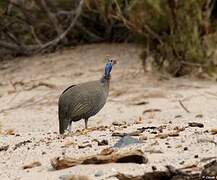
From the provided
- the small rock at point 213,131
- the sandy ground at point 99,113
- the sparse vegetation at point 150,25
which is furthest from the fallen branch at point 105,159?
the sparse vegetation at point 150,25

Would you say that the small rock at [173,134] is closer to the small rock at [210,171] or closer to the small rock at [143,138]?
the small rock at [143,138]

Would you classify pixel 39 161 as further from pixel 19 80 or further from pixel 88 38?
pixel 88 38

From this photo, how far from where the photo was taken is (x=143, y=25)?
11.8 meters

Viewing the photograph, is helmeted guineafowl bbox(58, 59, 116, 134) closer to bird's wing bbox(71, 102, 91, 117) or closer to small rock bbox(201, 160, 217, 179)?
bird's wing bbox(71, 102, 91, 117)

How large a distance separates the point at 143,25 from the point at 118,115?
246cm

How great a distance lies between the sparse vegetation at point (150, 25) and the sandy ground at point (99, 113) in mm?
315

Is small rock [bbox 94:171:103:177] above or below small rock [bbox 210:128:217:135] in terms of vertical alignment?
below

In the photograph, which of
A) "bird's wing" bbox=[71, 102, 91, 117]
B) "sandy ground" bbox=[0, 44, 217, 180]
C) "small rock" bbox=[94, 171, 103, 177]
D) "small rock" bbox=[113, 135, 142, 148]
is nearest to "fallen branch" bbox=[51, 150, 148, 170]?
"sandy ground" bbox=[0, 44, 217, 180]

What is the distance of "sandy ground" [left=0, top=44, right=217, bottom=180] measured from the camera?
17.7ft

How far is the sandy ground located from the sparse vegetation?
315 millimetres

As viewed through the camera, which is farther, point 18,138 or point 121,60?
point 121,60

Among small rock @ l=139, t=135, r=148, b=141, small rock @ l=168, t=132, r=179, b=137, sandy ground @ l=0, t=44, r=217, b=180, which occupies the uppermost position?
small rock @ l=168, t=132, r=179, b=137

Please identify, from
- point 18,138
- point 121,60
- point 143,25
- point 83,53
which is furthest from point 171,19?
point 18,138

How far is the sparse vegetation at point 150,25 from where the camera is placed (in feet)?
38.0
